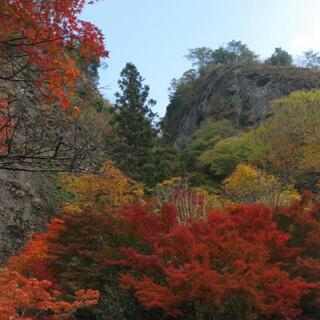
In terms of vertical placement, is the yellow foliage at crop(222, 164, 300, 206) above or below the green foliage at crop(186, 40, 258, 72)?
below

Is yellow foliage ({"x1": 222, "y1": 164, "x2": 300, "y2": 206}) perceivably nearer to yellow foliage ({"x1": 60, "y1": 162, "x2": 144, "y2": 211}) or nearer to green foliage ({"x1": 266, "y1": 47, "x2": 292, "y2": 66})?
yellow foliage ({"x1": 60, "y1": 162, "x2": 144, "y2": 211})

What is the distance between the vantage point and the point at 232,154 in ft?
101

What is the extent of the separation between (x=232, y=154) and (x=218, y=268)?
23634 mm

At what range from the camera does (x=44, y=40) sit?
4137 millimetres

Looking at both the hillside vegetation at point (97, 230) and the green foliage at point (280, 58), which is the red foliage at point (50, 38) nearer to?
the hillside vegetation at point (97, 230)

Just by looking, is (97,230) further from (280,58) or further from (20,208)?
(280,58)

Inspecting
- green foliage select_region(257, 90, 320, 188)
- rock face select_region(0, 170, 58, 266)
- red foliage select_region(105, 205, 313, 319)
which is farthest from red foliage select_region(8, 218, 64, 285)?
green foliage select_region(257, 90, 320, 188)

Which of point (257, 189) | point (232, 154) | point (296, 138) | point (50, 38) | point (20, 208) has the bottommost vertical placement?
point (20, 208)

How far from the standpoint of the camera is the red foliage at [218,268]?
6746mm

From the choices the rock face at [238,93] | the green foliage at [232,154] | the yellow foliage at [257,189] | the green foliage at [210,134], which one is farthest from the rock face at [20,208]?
the rock face at [238,93]

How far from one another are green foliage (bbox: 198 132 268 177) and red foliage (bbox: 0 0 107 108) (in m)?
25.4

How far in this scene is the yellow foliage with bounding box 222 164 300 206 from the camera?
537 inches

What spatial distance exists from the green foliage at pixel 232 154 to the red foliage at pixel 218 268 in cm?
2171

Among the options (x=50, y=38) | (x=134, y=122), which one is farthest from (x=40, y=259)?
(x=134, y=122)
